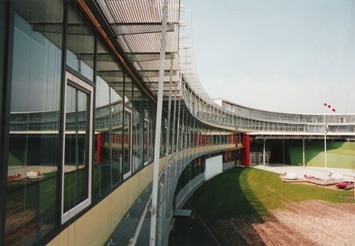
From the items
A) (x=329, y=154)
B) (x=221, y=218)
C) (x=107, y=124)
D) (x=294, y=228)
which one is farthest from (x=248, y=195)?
(x=329, y=154)

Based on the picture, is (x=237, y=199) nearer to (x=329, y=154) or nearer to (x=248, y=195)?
(x=248, y=195)

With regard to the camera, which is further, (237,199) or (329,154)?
(329,154)

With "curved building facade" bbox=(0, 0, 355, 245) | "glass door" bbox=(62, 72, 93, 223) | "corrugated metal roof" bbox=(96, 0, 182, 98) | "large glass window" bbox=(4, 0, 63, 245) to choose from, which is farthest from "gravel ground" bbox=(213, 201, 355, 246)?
"large glass window" bbox=(4, 0, 63, 245)

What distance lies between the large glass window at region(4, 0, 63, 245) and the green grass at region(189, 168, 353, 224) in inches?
595

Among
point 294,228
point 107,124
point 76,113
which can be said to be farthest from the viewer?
point 294,228

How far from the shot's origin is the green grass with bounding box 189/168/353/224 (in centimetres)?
1894

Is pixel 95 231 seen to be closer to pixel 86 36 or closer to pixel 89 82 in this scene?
pixel 89 82

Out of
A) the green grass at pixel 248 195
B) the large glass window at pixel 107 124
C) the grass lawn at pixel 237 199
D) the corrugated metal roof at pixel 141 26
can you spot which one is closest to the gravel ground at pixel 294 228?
the grass lawn at pixel 237 199

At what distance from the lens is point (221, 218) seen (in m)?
17.2

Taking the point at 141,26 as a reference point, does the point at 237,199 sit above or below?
below

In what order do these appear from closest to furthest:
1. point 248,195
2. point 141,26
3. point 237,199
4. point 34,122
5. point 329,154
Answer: point 34,122, point 141,26, point 237,199, point 248,195, point 329,154

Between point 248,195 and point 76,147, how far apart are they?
22.2m

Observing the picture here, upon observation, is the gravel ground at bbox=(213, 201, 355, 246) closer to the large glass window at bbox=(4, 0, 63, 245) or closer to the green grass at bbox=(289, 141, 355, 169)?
the large glass window at bbox=(4, 0, 63, 245)

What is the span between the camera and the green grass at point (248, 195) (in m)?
18.9
